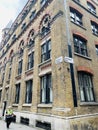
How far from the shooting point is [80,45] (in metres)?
11.9

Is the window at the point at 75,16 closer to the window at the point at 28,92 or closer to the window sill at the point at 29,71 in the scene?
the window sill at the point at 29,71

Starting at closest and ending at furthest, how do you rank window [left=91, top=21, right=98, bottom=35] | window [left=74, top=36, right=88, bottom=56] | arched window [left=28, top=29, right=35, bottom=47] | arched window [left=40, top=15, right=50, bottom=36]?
window [left=74, top=36, right=88, bottom=56]
arched window [left=40, top=15, right=50, bottom=36]
window [left=91, top=21, right=98, bottom=35]
arched window [left=28, top=29, right=35, bottom=47]

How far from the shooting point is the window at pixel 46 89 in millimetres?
10498

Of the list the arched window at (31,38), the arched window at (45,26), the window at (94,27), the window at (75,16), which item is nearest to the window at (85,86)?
the window at (75,16)

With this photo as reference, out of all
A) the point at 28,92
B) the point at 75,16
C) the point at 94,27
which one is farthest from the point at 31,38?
the point at 94,27

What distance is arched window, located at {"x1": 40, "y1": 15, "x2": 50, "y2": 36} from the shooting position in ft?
43.5

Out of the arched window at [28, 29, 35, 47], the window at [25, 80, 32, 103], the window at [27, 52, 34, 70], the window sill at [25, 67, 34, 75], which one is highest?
the arched window at [28, 29, 35, 47]

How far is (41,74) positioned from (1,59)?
1672cm

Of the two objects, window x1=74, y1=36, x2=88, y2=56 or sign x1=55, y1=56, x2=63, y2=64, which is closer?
sign x1=55, y1=56, x2=63, y2=64

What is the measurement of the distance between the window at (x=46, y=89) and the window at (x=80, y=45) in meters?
3.28

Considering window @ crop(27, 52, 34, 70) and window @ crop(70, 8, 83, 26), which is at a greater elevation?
window @ crop(70, 8, 83, 26)

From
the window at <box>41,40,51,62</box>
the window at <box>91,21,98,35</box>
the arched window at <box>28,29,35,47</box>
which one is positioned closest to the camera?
the window at <box>41,40,51,62</box>

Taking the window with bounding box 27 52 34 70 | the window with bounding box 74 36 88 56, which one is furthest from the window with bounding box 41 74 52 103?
the window with bounding box 74 36 88 56

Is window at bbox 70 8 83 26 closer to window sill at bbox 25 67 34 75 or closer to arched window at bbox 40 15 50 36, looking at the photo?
arched window at bbox 40 15 50 36
